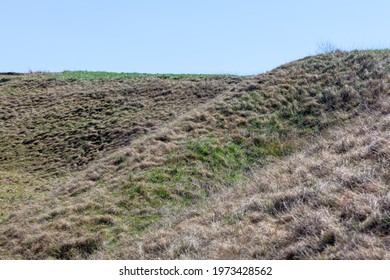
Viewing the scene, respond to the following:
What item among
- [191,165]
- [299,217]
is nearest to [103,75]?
[191,165]

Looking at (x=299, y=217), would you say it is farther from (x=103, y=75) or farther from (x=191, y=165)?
(x=103, y=75)

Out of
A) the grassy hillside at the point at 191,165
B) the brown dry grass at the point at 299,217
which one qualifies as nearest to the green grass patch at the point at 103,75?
the grassy hillside at the point at 191,165

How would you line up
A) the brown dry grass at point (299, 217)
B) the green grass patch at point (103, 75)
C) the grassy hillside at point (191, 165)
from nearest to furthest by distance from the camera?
the brown dry grass at point (299, 217) → the grassy hillside at point (191, 165) → the green grass patch at point (103, 75)

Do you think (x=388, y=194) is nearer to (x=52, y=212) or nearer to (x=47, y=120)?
(x=52, y=212)

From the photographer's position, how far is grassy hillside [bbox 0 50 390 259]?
7.44 meters

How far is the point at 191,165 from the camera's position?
45.2 ft

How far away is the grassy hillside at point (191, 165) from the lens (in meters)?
7.44

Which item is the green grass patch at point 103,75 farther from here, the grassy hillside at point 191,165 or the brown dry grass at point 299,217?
the brown dry grass at point 299,217

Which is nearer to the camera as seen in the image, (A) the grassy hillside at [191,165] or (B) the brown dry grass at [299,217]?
(B) the brown dry grass at [299,217]

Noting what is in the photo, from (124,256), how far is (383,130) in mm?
6484

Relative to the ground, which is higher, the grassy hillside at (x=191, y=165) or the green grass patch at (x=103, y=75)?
the green grass patch at (x=103, y=75)

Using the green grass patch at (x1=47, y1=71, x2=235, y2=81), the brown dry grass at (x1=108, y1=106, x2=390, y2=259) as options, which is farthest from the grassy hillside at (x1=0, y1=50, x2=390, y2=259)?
the green grass patch at (x1=47, y1=71, x2=235, y2=81)

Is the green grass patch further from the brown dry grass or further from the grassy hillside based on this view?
the brown dry grass

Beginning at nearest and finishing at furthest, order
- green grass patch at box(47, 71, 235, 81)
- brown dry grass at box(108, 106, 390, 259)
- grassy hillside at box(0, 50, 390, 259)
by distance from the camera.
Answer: brown dry grass at box(108, 106, 390, 259), grassy hillside at box(0, 50, 390, 259), green grass patch at box(47, 71, 235, 81)
